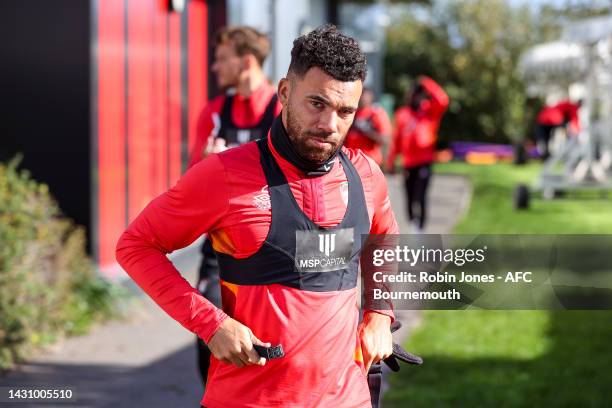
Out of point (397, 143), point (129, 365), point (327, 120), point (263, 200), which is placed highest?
point (327, 120)

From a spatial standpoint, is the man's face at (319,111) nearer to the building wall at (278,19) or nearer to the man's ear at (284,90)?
the man's ear at (284,90)

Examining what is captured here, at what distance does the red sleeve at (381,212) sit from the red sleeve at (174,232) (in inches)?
19.4

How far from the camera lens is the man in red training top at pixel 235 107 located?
565 cm

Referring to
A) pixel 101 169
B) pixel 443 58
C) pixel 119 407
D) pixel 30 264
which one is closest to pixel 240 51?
pixel 119 407

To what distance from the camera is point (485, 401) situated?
21.7 ft

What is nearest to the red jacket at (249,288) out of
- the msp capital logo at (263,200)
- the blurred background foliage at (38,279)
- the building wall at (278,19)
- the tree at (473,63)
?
the msp capital logo at (263,200)

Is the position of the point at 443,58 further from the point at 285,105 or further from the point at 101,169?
the point at 285,105

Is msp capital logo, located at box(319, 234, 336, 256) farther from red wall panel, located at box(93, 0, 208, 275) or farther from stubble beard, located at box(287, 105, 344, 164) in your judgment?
red wall panel, located at box(93, 0, 208, 275)

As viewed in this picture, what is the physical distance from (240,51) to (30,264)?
2.88 meters

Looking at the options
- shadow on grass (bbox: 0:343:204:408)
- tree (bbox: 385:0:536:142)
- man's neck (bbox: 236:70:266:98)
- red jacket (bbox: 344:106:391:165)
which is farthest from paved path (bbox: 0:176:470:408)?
tree (bbox: 385:0:536:142)

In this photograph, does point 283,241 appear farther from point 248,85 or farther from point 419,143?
point 419,143

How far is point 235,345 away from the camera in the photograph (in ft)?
9.29

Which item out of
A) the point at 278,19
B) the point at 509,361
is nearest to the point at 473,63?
the point at 278,19

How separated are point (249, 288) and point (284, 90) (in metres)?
0.57
